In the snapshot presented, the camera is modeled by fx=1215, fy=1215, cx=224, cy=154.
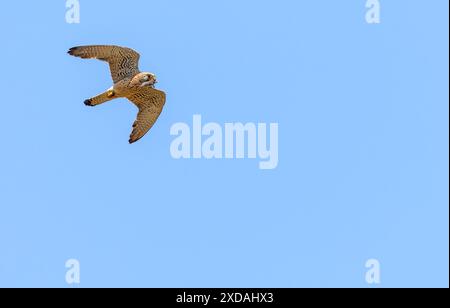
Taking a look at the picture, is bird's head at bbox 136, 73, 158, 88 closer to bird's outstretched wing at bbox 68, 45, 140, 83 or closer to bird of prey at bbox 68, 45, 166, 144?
bird of prey at bbox 68, 45, 166, 144

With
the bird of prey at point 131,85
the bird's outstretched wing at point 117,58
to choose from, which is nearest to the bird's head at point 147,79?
the bird of prey at point 131,85

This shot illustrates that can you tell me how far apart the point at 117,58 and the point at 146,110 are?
3.31 feet

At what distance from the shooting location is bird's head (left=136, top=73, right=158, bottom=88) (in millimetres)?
19109

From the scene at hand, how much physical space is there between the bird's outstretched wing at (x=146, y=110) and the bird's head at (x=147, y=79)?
478 millimetres

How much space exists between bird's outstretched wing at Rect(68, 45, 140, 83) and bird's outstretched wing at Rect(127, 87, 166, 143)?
0.42 m

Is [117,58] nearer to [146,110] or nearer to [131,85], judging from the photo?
[131,85]

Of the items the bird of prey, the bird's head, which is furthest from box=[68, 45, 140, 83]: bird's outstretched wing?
the bird's head

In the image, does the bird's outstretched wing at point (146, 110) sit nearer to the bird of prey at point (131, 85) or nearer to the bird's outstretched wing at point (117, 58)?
the bird of prey at point (131, 85)

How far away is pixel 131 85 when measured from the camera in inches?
758

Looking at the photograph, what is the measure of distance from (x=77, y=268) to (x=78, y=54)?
3.57 meters

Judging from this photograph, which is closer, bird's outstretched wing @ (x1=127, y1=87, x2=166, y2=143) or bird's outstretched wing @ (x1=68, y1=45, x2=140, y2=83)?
bird's outstretched wing @ (x1=68, y1=45, x2=140, y2=83)

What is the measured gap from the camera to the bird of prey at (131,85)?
753 inches

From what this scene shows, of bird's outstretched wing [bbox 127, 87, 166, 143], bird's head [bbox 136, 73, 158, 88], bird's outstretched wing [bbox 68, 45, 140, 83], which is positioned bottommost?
bird's outstretched wing [bbox 127, 87, 166, 143]
